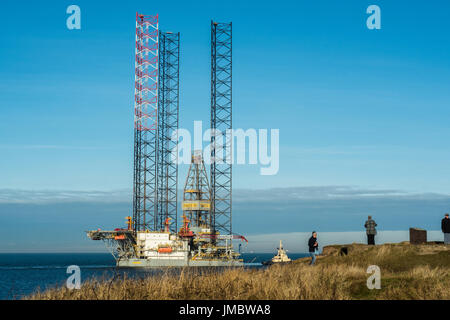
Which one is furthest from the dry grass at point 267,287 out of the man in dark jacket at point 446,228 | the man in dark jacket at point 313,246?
the man in dark jacket at point 446,228

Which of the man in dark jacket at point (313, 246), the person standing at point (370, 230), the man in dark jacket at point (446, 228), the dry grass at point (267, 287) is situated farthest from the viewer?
the person standing at point (370, 230)

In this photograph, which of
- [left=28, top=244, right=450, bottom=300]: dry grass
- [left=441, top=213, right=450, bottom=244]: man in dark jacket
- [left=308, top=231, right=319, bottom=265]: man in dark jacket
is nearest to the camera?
[left=28, top=244, right=450, bottom=300]: dry grass

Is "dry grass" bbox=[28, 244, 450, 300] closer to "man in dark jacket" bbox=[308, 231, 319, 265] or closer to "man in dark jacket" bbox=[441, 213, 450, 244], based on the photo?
"man in dark jacket" bbox=[308, 231, 319, 265]

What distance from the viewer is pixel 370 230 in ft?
113

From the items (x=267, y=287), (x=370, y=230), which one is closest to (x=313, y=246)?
(x=370, y=230)

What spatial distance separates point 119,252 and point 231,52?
4701 centimetres

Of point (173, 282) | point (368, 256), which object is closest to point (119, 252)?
point (368, 256)

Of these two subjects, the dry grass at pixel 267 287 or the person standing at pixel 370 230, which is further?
the person standing at pixel 370 230

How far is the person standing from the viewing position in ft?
111

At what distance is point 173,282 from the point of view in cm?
1930

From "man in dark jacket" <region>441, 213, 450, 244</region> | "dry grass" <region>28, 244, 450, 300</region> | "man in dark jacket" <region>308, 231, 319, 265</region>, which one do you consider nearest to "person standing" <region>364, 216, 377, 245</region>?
"man in dark jacket" <region>441, 213, 450, 244</region>

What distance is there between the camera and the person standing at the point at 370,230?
1331 inches

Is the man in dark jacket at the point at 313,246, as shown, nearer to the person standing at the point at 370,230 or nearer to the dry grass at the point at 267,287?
the dry grass at the point at 267,287

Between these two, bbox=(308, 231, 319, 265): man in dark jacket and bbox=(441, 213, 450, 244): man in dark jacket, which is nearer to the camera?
bbox=(308, 231, 319, 265): man in dark jacket
